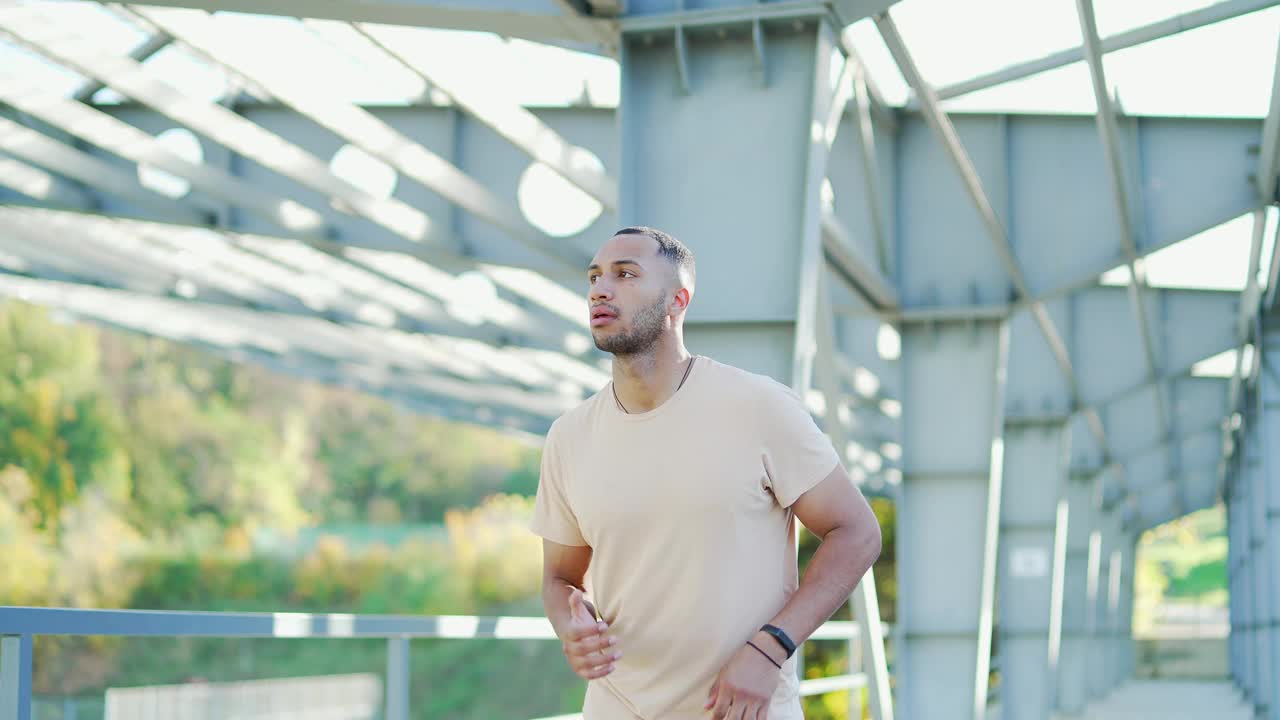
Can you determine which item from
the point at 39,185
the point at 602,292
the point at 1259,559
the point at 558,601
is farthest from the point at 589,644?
the point at 1259,559

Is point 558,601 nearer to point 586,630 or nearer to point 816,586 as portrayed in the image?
point 586,630

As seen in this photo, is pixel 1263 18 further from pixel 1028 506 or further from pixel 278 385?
pixel 278 385

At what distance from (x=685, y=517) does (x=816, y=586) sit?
0.35 metres

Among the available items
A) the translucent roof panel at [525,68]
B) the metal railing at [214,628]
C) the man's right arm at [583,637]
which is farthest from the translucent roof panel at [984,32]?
the man's right arm at [583,637]

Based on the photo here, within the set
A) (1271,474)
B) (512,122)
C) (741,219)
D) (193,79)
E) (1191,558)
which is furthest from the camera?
(1191,558)

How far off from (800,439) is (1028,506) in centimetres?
1906

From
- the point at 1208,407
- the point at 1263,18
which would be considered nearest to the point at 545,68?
the point at 1263,18

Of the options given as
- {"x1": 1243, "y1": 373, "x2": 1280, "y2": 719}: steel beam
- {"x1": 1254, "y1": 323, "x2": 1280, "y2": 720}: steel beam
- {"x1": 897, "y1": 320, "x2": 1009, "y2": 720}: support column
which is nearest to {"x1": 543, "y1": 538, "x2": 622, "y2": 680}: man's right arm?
{"x1": 897, "y1": 320, "x2": 1009, "y2": 720}: support column

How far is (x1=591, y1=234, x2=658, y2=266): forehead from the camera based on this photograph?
340 centimetres

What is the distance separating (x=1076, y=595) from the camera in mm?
33594

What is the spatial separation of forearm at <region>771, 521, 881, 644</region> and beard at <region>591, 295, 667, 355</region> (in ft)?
2.11

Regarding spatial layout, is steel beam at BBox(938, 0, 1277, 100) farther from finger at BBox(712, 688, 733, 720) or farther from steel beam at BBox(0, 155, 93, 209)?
steel beam at BBox(0, 155, 93, 209)

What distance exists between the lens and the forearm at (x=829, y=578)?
10.6 feet

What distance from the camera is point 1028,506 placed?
70.5 ft
